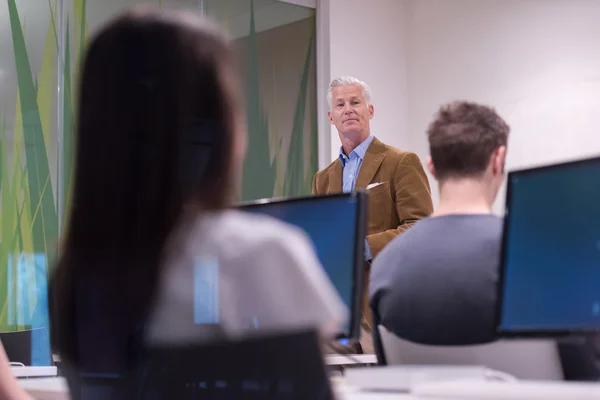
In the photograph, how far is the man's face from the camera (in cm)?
401

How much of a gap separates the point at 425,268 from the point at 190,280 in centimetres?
92

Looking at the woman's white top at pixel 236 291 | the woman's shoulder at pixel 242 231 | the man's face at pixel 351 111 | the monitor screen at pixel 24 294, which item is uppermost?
the man's face at pixel 351 111

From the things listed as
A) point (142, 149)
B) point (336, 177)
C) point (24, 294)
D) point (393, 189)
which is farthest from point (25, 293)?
point (142, 149)

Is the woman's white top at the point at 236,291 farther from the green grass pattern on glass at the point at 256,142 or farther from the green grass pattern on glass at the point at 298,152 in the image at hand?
the green grass pattern on glass at the point at 298,152

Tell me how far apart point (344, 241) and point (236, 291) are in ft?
1.99

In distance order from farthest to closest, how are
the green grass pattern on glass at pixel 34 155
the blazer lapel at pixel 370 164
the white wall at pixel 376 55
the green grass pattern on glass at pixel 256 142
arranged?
the white wall at pixel 376 55 → the green grass pattern on glass at pixel 256 142 → the green grass pattern on glass at pixel 34 155 → the blazer lapel at pixel 370 164

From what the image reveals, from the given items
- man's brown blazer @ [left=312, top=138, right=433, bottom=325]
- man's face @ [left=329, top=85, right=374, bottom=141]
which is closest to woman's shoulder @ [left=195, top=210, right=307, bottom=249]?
man's brown blazer @ [left=312, top=138, right=433, bottom=325]

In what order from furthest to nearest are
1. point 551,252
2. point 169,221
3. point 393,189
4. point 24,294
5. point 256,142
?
point 256,142 < point 24,294 < point 393,189 < point 551,252 < point 169,221

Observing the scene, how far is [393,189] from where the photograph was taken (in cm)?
370

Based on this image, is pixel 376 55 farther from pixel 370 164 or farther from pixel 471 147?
pixel 471 147

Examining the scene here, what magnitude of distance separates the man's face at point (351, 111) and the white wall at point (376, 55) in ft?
6.49

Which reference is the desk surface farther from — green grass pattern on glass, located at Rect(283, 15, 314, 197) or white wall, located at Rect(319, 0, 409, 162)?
white wall, located at Rect(319, 0, 409, 162)

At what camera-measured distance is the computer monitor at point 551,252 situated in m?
1.45

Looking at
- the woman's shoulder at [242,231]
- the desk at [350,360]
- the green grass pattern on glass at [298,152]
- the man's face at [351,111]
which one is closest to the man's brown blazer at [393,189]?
the man's face at [351,111]
